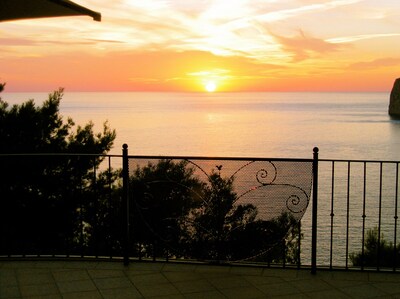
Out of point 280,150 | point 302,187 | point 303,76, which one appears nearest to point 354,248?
point 302,187

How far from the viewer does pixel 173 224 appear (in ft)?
15.5

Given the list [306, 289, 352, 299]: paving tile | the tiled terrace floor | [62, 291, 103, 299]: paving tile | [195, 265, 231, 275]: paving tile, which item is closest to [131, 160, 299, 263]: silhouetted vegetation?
[195, 265, 231, 275]: paving tile

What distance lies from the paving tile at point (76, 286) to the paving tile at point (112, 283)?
57mm

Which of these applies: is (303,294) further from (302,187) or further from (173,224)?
(173,224)

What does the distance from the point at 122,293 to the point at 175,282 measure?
479 millimetres

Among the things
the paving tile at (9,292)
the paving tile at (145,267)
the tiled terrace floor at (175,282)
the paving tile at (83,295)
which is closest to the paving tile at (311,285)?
the tiled terrace floor at (175,282)

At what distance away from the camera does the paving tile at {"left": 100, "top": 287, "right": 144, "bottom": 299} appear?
12.2ft

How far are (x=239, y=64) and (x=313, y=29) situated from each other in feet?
62.5

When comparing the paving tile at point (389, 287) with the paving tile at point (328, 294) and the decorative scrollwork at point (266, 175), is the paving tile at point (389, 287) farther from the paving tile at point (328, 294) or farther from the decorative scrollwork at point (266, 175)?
the decorative scrollwork at point (266, 175)

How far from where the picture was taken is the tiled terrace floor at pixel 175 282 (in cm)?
379

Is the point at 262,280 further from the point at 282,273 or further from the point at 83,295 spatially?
the point at 83,295

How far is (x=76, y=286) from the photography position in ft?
12.9

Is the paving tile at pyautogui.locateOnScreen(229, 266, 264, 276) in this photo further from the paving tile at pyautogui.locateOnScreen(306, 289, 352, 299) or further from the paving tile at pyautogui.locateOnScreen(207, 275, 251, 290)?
the paving tile at pyautogui.locateOnScreen(306, 289, 352, 299)

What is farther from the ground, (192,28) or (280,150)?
(192,28)
